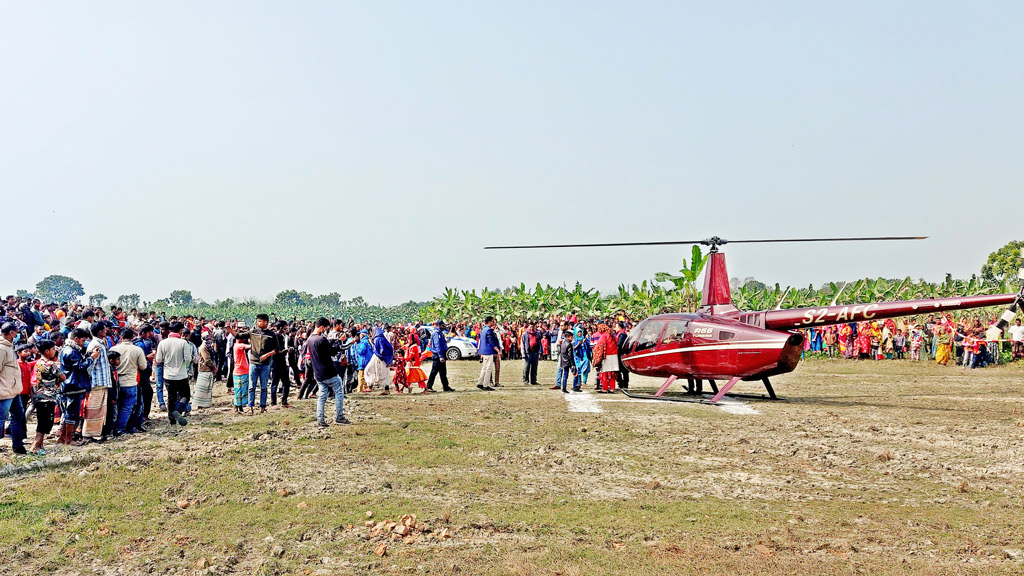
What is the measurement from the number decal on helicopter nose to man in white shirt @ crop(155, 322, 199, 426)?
11757 millimetres

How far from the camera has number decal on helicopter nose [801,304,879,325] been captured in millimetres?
15539

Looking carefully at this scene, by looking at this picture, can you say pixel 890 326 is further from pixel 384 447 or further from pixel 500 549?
pixel 500 549

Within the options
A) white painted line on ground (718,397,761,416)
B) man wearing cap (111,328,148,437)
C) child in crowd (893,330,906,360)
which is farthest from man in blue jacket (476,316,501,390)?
child in crowd (893,330,906,360)

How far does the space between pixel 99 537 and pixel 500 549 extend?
137 inches

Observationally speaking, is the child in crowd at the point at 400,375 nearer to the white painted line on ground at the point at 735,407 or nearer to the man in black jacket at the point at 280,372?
the man in black jacket at the point at 280,372

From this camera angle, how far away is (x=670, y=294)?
129 ft

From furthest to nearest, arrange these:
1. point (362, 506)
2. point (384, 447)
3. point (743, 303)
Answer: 1. point (743, 303)
2. point (384, 447)
3. point (362, 506)

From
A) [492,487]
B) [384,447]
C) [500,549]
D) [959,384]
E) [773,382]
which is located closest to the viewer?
[500,549]

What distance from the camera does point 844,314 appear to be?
15.5 metres

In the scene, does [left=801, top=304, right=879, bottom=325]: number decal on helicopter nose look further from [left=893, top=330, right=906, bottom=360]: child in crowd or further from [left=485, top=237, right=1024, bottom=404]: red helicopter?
[left=893, top=330, right=906, bottom=360]: child in crowd

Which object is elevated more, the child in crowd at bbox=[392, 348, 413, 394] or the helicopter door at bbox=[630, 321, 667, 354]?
the helicopter door at bbox=[630, 321, 667, 354]

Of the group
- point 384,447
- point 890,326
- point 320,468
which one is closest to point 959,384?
point 890,326

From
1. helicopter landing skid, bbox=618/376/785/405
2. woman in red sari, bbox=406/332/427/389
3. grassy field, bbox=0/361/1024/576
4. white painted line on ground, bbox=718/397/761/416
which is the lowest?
grassy field, bbox=0/361/1024/576

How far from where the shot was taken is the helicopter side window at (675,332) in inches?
642
